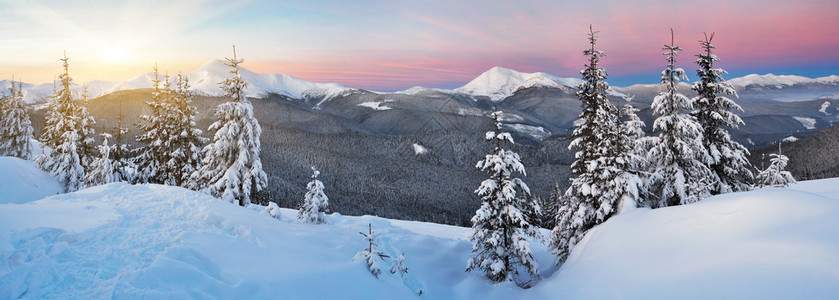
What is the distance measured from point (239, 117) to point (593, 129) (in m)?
20.4

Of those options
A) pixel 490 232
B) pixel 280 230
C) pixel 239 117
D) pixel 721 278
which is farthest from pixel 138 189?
pixel 721 278

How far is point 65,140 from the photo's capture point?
90.8 feet

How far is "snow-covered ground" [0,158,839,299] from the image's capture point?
7.53 m

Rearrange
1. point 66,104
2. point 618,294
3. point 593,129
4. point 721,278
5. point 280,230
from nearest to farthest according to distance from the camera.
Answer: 1. point 721,278
2. point 618,294
3. point 280,230
4. point 593,129
5. point 66,104

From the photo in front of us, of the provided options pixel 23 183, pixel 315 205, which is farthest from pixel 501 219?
pixel 23 183

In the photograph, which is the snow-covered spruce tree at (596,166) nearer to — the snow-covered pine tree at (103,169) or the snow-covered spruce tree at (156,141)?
the snow-covered spruce tree at (156,141)

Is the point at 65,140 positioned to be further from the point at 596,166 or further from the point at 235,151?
the point at 596,166

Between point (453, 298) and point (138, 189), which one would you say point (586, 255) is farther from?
point (138, 189)

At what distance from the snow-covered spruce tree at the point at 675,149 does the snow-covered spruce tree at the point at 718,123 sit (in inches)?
43.1

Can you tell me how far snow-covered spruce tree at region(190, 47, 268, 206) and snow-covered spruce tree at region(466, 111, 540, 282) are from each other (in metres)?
14.4

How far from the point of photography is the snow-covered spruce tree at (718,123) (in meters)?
18.8

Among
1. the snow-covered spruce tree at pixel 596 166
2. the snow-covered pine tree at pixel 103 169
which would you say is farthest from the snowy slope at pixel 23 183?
the snow-covered spruce tree at pixel 596 166

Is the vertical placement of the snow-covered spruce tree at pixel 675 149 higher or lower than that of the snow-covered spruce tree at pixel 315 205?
higher

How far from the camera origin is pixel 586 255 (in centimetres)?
1450
